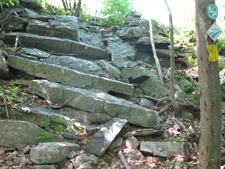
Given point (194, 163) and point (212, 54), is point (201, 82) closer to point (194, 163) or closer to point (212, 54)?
point (212, 54)

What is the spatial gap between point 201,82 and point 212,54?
19.8 inches

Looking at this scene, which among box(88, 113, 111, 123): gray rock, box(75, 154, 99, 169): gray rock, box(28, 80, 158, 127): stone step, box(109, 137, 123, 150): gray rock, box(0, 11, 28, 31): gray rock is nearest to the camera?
box(75, 154, 99, 169): gray rock

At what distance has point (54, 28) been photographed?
33.9 feet

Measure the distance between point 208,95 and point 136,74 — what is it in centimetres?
633

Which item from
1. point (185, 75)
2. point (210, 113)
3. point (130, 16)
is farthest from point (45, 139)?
point (130, 16)

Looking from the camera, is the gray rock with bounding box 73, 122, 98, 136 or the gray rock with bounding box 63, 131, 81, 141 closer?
the gray rock with bounding box 63, 131, 81, 141

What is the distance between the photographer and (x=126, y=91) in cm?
731

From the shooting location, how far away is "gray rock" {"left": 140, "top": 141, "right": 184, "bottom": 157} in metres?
4.31

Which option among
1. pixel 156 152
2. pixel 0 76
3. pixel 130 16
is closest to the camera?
pixel 156 152

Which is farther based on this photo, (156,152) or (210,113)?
(156,152)

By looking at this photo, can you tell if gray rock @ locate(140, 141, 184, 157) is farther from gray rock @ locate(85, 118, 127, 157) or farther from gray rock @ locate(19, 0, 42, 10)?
gray rock @ locate(19, 0, 42, 10)

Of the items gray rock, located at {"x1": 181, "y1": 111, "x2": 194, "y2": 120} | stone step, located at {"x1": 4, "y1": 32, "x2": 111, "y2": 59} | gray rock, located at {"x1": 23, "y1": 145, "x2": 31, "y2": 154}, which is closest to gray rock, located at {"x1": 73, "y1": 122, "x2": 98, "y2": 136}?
gray rock, located at {"x1": 23, "y1": 145, "x2": 31, "y2": 154}

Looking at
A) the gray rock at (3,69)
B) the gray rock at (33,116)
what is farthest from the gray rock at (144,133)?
the gray rock at (3,69)

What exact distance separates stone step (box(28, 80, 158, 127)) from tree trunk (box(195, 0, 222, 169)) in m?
2.96
